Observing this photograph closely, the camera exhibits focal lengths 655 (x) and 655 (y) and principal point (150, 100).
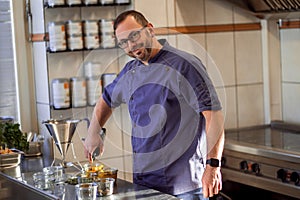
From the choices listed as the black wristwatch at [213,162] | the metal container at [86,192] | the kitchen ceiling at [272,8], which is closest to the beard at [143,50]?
the black wristwatch at [213,162]

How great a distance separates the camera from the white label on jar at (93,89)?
334 centimetres

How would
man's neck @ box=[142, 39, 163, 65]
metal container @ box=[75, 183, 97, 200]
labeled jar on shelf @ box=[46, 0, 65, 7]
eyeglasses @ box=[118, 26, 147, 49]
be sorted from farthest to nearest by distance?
labeled jar on shelf @ box=[46, 0, 65, 7] < man's neck @ box=[142, 39, 163, 65] < eyeglasses @ box=[118, 26, 147, 49] < metal container @ box=[75, 183, 97, 200]

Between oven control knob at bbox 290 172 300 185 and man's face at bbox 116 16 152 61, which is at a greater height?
man's face at bbox 116 16 152 61

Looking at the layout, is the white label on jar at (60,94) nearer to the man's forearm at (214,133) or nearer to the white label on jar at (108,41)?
the white label on jar at (108,41)

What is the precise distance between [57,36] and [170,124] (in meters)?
0.91

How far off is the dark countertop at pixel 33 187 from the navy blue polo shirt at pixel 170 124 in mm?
235

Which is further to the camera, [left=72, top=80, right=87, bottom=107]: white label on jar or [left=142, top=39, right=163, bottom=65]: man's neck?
[left=72, top=80, right=87, bottom=107]: white label on jar

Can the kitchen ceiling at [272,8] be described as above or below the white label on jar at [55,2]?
below

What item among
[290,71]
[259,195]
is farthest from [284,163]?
[290,71]

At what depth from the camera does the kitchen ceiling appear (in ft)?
11.2

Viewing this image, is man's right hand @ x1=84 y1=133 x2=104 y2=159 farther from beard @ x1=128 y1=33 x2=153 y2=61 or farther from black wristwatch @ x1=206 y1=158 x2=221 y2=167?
black wristwatch @ x1=206 y1=158 x2=221 y2=167

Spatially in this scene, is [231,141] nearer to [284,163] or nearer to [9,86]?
[284,163]

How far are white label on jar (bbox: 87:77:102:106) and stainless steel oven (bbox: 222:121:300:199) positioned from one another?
71 cm

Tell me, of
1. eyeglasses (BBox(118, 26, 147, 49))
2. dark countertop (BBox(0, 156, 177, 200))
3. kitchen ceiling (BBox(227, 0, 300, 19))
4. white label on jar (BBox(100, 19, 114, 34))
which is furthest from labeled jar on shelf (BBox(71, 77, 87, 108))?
kitchen ceiling (BBox(227, 0, 300, 19))
